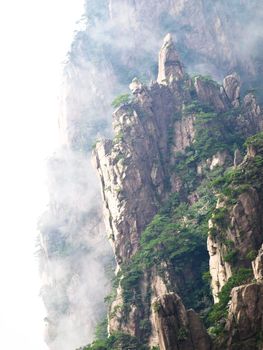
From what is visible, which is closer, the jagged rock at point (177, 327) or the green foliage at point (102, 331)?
the jagged rock at point (177, 327)

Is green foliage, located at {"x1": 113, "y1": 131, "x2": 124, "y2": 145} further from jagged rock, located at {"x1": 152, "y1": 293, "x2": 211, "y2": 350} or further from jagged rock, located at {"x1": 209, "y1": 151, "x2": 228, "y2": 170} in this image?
jagged rock, located at {"x1": 152, "y1": 293, "x2": 211, "y2": 350}

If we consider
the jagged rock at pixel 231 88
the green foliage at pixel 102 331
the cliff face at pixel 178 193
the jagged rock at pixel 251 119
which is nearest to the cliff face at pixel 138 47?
the jagged rock at pixel 231 88

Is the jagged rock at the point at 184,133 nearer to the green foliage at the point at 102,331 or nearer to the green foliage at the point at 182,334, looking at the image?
the green foliage at the point at 102,331

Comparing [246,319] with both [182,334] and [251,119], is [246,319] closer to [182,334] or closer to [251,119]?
[182,334]

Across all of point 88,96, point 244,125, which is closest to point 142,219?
point 244,125

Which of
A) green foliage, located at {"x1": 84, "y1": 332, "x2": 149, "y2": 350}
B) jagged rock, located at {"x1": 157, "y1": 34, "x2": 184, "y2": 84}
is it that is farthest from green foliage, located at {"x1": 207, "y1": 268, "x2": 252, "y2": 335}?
jagged rock, located at {"x1": 157, "y1": 34, "x2": 184, "y2": 84}

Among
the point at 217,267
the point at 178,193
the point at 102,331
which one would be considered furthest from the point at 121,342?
the point at 178,193
